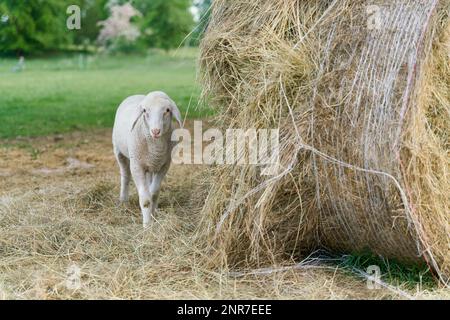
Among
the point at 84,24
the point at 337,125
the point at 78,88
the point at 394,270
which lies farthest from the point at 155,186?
the point at 84,24

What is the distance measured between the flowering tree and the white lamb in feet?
35.5

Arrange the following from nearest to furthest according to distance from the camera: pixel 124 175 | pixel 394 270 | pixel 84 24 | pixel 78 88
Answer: pixel 394 270 → pixel 124 175 → pixel 78 88 → pixel 84 24

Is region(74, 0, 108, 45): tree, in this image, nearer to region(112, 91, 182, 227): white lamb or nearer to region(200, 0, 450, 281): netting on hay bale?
region(112, 91, 182, 227): white lamb

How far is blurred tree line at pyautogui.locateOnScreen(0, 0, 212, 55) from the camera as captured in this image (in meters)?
12.0

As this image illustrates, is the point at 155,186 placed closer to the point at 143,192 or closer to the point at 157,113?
the point at 143,192

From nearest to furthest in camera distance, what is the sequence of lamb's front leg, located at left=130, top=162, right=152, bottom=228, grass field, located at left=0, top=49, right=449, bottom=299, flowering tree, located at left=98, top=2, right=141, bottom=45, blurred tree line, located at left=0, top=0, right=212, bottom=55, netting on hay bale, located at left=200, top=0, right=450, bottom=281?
netting on hay bale, located at left=200, top=0, right=450, bottom=281
grass field, located at left=0, top=49, right=449, bottom=299
lamb's front leg, located at left=130, top=162, right=152, bottom=228
blurred tree line, located at left=0, top=0, right=212, bottom=55
flowering tree, located at left=98, top=2, right=141, bottom=45

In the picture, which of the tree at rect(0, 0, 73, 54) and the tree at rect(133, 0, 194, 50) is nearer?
the tree at rect(0, 0, 73, 54)

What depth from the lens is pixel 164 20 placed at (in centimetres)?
1789

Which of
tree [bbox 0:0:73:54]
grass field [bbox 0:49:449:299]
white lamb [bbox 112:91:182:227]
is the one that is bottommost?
grass field [bbox 0:49:449:299]

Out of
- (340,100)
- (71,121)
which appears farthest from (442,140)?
(71,121)

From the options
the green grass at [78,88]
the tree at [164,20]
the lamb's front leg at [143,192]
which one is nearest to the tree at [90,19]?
the green grass at [78,88]

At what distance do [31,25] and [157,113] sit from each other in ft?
27.3

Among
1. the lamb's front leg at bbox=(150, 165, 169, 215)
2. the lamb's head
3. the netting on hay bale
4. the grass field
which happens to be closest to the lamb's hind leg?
the grass field

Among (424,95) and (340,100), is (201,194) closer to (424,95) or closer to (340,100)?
(340,100)
